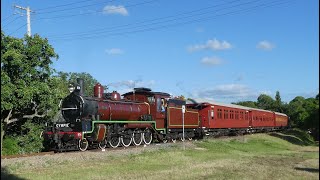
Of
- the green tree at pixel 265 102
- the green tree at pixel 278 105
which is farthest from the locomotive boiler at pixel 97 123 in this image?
the green tree at pixel 265 102

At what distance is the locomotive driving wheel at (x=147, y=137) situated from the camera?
25.9 meters

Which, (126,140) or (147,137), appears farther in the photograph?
(147,137)

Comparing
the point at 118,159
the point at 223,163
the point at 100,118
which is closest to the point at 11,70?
the point at 100,118

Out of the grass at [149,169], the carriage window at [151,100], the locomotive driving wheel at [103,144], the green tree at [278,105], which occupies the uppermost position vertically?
the green tree at [278,105]

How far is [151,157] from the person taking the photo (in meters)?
17.1

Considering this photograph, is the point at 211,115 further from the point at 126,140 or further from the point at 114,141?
the point at 114,141

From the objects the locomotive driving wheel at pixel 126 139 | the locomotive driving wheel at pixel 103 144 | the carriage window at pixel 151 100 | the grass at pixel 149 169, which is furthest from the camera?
the carriage window at pixel 151 100

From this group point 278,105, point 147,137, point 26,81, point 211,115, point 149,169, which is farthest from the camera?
point 278,105

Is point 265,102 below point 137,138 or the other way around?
the other way around

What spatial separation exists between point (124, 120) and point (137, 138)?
1616 mm

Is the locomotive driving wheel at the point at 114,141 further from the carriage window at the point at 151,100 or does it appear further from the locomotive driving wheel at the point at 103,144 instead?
the carriage window at the point at 151,100

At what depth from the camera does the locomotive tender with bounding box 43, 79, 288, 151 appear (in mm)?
21203

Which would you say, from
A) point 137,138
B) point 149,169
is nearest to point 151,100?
point 137,138

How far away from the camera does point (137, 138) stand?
25188 mm
